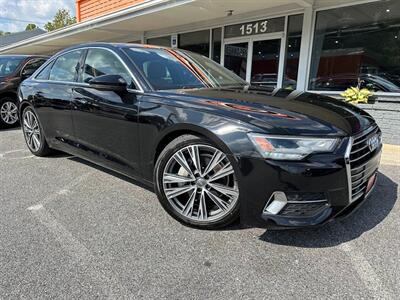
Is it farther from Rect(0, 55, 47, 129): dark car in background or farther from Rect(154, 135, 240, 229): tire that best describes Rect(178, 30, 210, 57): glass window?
Rect(154, 135, 240, 229): tire

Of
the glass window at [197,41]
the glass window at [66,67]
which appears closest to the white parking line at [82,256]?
the glass window at [66,67]

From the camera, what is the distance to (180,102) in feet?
8.49

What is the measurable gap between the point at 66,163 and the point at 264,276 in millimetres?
3336

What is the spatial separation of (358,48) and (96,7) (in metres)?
10.7

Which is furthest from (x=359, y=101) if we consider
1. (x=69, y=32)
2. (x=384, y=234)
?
(x=69, y=32)

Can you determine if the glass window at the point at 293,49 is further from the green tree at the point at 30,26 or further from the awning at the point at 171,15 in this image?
the green tree at the point at 30,26

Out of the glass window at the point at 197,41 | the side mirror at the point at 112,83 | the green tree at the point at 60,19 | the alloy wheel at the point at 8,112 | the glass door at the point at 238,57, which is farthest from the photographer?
the green tree at the point at 60,19

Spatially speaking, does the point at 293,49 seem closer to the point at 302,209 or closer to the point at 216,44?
the point at 216,44

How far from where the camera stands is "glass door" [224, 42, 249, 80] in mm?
8906

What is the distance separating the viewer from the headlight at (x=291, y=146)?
2.09 meters

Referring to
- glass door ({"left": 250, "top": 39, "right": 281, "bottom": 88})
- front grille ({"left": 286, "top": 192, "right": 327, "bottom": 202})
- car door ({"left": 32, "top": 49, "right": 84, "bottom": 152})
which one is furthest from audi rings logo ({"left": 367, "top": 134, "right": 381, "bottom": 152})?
glass door ({"left": 250, "top": 39, "right": 281, "bottom": 88})

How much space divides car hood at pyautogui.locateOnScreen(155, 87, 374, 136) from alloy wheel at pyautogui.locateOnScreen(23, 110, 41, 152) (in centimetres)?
272

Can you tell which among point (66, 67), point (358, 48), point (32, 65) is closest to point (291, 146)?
point (66, 67)

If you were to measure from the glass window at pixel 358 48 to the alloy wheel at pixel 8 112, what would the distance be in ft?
22.8
